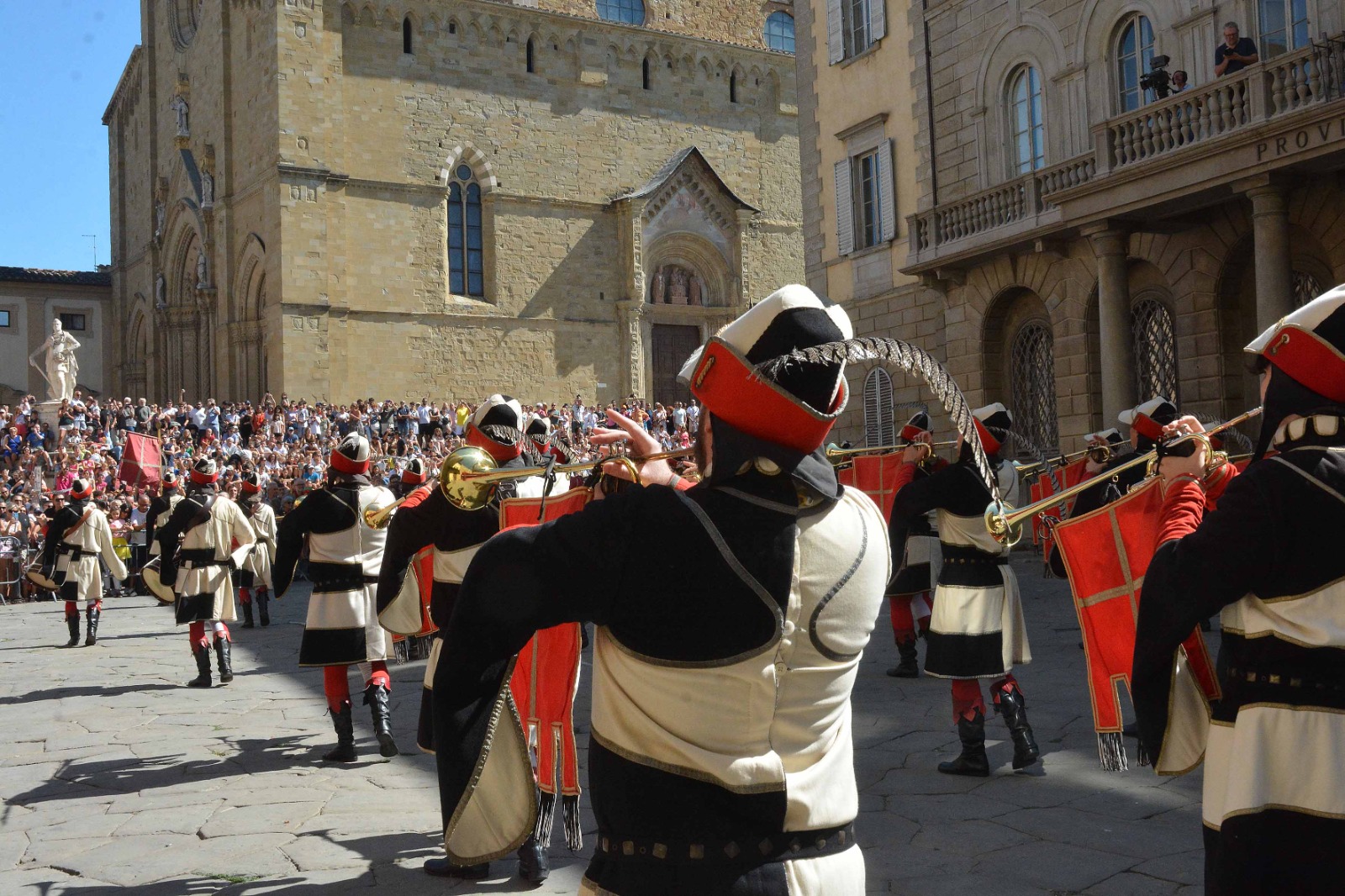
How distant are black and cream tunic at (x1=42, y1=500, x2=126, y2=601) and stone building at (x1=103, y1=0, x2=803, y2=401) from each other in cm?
1705

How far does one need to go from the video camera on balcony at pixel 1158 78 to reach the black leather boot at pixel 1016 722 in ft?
36.9

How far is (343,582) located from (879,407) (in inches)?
600

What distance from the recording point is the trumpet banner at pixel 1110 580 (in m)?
5.32

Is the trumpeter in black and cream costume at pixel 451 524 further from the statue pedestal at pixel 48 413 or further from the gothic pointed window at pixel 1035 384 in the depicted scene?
the statue pedestal at pixel 48 413

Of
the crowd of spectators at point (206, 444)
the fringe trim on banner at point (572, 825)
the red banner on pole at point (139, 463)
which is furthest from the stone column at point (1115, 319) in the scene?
the red banner on pole at point (139, 463)

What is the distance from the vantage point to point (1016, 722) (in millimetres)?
6492

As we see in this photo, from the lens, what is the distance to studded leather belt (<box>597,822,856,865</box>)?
2240 millimetres

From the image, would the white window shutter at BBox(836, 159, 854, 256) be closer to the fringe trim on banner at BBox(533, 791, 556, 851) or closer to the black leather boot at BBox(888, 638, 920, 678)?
the black leather boot at BBox(888, 638, 920, 678)

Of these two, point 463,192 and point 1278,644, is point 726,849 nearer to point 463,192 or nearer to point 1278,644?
point 1278,644

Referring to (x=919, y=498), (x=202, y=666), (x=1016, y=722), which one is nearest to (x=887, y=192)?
(x=202, y=666)

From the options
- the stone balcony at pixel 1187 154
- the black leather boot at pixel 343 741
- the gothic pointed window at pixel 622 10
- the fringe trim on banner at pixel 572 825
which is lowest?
the black leather boot at pixel 343 741

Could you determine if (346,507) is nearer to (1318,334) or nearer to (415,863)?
(415,863)

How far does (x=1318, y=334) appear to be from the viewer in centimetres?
291

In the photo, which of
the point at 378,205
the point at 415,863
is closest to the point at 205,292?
the point at 378,205
